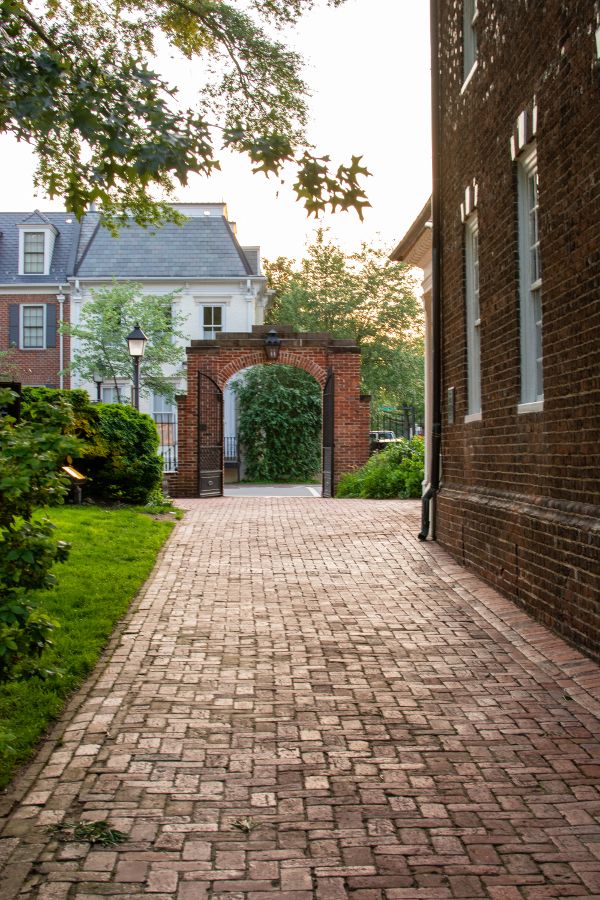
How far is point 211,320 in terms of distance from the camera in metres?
36.0

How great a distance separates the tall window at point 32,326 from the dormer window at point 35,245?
148 centimetres

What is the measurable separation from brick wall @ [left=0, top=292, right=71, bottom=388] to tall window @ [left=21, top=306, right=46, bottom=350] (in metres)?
0.26

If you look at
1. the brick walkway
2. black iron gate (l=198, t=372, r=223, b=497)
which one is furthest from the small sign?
the brick walkway

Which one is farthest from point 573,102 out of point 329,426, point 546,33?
point 329,426

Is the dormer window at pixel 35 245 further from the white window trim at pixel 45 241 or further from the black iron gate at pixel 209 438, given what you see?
the black iron gate at pixel 209 438

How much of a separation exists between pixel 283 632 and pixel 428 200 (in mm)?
6794

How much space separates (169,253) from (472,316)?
27854 millimetres

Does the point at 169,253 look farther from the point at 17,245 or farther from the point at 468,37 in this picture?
the point at 468,37

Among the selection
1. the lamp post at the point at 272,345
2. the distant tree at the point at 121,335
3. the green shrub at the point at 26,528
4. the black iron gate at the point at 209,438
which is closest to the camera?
the green shrub at the point at 26,528

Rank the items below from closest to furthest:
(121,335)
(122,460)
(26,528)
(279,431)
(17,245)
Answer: (26,528) < (122,460) < (121,335) < (279,431) < (17,245)

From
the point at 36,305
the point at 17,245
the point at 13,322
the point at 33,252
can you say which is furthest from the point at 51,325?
the point at 17,245

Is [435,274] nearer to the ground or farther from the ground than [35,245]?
nearer to the ground

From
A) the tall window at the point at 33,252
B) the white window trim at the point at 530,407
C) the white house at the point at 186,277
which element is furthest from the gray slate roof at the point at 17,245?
the white window trim at the point at 530,407

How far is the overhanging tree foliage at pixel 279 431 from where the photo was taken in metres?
32.7
